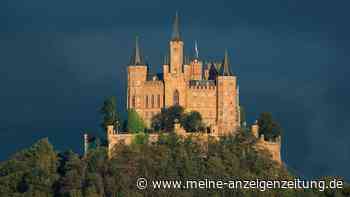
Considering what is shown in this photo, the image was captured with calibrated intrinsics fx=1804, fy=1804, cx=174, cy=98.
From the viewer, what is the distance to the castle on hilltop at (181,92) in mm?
149250

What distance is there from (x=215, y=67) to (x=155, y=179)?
556 inches

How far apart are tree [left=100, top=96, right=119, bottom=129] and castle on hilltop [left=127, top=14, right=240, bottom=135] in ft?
5.61

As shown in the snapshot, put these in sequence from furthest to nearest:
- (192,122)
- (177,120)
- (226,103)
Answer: (226,103)
(192,122)
(177,120)

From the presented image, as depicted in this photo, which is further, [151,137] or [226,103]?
[226,103]

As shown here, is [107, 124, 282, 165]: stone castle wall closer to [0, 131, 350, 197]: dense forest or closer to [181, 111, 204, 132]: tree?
[0, 131, 350, 197]: dense forest

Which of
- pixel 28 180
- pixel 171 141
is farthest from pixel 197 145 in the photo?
pixel 28 180

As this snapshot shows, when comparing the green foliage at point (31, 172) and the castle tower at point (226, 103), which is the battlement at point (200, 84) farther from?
the green foliage at point (31, 172)

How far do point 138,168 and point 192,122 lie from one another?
6646 millimetres

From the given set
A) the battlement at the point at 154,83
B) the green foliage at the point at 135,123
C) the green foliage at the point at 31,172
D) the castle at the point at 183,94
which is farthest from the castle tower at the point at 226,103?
the green foliage at the point at 31,172

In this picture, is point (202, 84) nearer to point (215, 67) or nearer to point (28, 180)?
point (215, 67)

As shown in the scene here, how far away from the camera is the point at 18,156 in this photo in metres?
150

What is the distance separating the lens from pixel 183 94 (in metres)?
150

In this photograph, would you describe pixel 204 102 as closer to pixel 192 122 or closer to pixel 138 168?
pixel 192 122

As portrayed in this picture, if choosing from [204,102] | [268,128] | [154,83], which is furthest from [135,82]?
[268,128]
